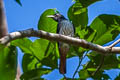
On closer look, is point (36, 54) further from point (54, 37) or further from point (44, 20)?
point (54, 37)

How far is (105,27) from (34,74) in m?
0.73

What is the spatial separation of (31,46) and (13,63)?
4.73 ft

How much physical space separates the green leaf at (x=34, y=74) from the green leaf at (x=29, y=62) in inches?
5.1

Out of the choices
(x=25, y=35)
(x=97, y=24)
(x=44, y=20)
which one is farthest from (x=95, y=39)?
(x=25, y=35)

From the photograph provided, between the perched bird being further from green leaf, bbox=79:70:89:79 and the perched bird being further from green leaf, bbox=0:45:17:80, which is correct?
→ green leaf, bbox=0:45:17:80

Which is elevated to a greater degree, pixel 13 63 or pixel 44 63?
pixel 13 63

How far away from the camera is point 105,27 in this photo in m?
2.05

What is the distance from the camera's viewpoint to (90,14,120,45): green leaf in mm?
1973

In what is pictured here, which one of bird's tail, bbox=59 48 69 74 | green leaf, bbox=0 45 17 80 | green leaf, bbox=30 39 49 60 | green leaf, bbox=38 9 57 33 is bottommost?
bird's tail, bbox=59 48 69 74

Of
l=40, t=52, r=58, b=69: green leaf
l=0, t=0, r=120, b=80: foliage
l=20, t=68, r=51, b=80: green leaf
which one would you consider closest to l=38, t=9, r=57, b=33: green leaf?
l=0, t=0, r=120, b=80: foliage

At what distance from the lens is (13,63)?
21.6 inches

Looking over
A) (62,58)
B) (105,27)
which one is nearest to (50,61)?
(62,58)

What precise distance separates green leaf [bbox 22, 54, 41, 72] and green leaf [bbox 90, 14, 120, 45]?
0.57 metres

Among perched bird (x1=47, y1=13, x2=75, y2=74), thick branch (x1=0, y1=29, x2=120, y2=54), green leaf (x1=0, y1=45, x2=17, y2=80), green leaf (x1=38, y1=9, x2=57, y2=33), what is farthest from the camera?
perched bird (x1=47, y1=13, x2=75, y2=74)
